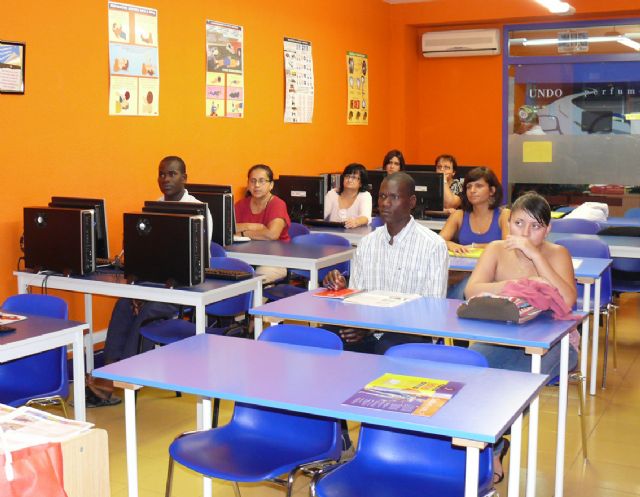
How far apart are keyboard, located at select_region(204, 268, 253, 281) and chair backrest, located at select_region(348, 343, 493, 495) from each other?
6.14 ft

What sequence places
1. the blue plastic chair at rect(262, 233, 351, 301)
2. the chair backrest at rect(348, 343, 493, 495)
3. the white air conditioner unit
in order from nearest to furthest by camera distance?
1. the chair backrest at rect(348, 343, 493, 495)
2. the blue plastic chair at rect(262, 233, 351, 301)
3. the white air conditioner unit

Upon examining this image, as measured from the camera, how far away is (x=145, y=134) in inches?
241

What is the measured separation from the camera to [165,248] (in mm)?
4582

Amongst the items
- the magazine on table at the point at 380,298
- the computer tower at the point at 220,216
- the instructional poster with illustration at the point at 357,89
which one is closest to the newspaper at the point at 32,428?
the magazine on table at the point at 380,298

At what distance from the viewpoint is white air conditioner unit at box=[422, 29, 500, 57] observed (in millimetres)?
9547

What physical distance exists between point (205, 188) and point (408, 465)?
11.3ft

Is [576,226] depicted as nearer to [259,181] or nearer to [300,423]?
[259,181]

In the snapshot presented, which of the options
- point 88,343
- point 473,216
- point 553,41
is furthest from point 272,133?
point 553,41

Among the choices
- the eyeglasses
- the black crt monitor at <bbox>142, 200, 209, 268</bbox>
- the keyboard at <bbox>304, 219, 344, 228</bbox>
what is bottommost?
the keyboard at <bbox>304, 219, 344, 228</bbox>

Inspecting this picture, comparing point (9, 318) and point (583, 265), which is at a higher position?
point (583, 265)

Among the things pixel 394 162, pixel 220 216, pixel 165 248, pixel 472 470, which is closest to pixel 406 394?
pixel 472 470

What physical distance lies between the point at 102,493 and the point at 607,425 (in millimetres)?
3188

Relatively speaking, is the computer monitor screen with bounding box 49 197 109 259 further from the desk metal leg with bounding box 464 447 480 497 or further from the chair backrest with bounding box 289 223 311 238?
the desk metal leg with bounding box 464 447 480 497

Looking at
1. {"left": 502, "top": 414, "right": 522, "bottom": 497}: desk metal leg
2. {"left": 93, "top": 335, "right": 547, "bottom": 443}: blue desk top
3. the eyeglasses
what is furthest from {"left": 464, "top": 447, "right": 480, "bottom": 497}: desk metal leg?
the eyeglasses
